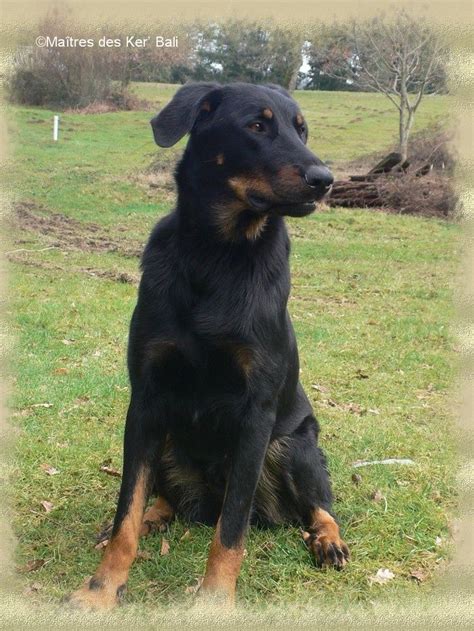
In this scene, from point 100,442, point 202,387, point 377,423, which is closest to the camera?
point 202,387

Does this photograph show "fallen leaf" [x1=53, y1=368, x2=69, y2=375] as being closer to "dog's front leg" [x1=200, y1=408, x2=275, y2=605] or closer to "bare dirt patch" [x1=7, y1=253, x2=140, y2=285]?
"dog's front leg" [x1=200, y1=408, x2=275, y2=605]

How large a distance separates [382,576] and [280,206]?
1909 millimetres

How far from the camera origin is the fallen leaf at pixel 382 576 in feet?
11.8

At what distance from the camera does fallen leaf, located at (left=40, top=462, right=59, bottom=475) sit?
4.55 m

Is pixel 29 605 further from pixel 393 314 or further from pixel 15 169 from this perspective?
pixel 15 169

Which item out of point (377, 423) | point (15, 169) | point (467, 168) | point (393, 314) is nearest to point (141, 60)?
point (15, 169)

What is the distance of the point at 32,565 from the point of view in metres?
3.59

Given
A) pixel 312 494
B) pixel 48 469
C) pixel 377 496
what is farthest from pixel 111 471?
pixel 377 496

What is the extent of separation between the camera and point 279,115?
3.63 m

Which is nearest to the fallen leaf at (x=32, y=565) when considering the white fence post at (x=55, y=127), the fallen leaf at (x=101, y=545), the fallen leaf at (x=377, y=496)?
the fallen leaf at (x=101, y=545)

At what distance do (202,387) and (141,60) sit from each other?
1694 centimetres

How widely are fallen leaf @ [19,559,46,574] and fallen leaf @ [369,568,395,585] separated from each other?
5.37 ft

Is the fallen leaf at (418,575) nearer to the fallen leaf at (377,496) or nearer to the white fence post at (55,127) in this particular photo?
the fallen leaf at (377,496)

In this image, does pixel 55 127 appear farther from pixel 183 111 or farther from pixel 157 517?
pixel 157 517
